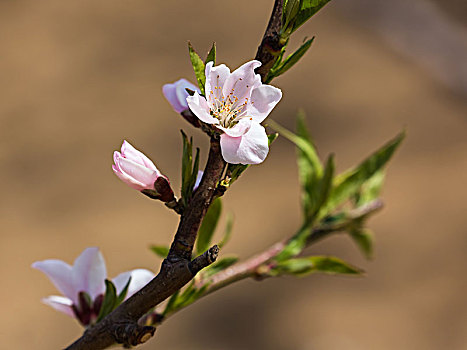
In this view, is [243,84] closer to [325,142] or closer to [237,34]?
[325,142]

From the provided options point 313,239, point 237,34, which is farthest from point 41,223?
point 313,239

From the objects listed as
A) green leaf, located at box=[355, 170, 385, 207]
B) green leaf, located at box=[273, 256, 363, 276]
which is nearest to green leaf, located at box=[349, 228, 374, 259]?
green leaf, located at box=[355, 170, 385, 207]

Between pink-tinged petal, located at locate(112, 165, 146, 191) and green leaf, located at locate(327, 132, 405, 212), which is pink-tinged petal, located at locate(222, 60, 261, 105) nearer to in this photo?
pink-tinged petal, located at locate(112, 165, 146, 191)

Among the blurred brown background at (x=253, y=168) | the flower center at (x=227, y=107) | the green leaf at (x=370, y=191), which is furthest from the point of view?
the blurred brown background at (x=253, y=168)

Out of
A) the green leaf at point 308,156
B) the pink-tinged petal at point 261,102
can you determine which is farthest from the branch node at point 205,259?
the green leaf at point 308,156

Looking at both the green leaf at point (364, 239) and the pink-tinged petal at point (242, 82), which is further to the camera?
the green leaf at point (364, 239)

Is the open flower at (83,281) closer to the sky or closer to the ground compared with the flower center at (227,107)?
closer to the ground

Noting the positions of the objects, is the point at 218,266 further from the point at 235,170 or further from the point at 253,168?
the point at 253,168

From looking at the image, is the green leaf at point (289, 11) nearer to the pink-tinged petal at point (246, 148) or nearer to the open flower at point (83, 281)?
the pink-tinged petal at point (246, 148)
